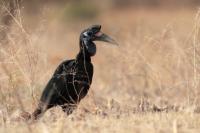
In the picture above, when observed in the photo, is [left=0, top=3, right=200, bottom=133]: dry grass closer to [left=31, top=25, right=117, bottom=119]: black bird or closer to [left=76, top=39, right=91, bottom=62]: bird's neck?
[left=31, top=25, right=117, bottom=119]: black bird

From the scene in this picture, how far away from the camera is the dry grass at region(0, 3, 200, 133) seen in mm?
9156

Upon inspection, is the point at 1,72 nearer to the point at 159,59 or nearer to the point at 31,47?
the point at 31,47

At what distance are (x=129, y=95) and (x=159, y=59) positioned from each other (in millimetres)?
779

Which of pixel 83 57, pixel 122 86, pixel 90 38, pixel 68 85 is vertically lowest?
pixel 122 86

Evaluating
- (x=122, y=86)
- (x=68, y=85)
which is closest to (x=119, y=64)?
(x=122, y=86)

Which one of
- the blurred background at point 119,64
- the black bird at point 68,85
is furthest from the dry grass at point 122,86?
the black bird at point 68,85

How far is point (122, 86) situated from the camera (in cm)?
1405

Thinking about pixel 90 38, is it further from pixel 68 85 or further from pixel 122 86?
pixel 122 86

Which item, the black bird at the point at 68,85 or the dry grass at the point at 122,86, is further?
the black bird at the point at 68,85

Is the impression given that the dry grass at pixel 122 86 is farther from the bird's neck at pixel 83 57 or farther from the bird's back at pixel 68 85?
the bird's neck at pixel 83 57

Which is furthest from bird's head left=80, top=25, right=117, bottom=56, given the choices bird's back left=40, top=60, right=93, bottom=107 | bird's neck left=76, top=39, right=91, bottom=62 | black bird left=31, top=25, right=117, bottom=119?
bird's back left=40, top=60, right=93, bottom=107

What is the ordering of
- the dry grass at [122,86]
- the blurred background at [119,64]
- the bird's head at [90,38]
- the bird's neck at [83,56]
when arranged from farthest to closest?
the bird's head at [90,38], the bird's neck at [83,56], the blurred background at [119,64], the dry grass at [122,86]

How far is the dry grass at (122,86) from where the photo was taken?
30.0 feet

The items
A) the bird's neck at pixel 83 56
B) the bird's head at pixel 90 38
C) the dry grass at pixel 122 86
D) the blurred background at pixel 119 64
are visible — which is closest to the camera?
the dry grass at pixel 122 86
